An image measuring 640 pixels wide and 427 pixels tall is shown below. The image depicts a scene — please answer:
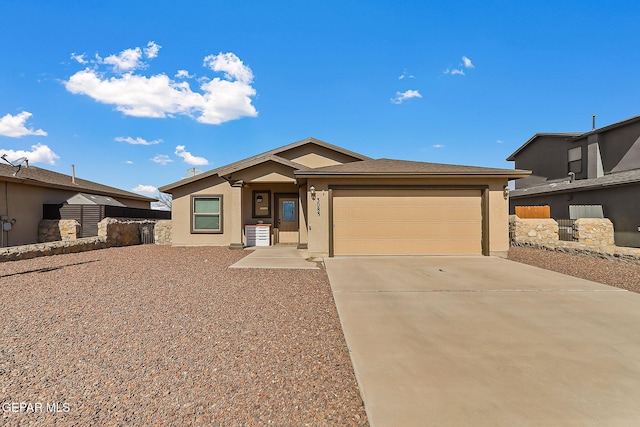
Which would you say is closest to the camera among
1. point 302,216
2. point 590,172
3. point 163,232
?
point 302,216

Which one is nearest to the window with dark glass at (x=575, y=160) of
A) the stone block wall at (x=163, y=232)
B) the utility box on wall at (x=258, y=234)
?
the utility box on wall at (x=258, y=234)

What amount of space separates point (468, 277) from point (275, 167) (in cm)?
833

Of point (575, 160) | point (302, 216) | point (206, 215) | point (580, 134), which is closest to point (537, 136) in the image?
point (580, 134)

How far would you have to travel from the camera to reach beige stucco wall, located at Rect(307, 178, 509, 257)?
9695mm

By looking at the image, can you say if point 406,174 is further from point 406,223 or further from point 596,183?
point 596,183

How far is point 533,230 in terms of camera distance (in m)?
12.7

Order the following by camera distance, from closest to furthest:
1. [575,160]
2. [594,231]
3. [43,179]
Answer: [594,231]
[43,179]
[575,160]

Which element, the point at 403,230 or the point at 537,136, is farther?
the point at 537,136

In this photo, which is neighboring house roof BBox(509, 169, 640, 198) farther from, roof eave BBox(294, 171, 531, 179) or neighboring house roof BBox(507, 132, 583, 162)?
roof eave BBox(294, 171, 531, 179)

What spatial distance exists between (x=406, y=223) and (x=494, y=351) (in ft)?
22.1

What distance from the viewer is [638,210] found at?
40.8ft

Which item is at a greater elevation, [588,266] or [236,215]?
[236,215]

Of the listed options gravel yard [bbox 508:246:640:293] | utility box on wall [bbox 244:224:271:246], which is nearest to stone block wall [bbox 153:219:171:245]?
utility box on wall [bbox 244:224:271:246]

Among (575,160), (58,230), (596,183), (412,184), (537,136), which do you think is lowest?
(58,230)
